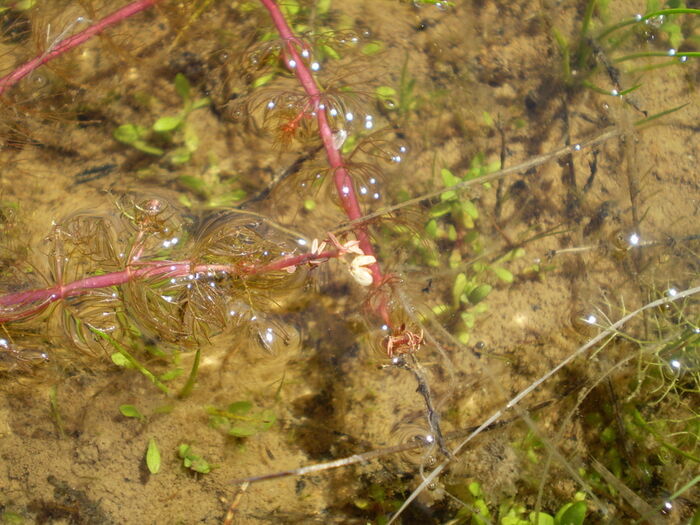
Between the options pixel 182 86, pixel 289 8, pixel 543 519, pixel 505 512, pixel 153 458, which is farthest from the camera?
pixel 289 8

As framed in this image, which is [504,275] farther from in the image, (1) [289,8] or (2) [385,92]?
(1) [289,8]

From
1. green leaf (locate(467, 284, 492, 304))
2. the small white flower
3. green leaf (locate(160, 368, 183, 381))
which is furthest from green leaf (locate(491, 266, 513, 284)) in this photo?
green leaf (locate(160, 368, 183, 381))

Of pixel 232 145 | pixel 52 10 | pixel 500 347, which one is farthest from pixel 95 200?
pixel 500 347

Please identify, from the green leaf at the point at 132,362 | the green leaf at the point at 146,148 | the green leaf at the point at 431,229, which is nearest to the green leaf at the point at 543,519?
the green leaf at the point at 431,229

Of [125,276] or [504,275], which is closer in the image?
[125,276]

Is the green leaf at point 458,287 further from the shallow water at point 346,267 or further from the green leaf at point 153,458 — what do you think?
the green leaf at point 153,458

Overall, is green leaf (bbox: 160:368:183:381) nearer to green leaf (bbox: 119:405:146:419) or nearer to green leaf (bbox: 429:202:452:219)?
green leaf (bbox: 119:405:146:419)

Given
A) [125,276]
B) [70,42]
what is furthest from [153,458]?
[70,42]
